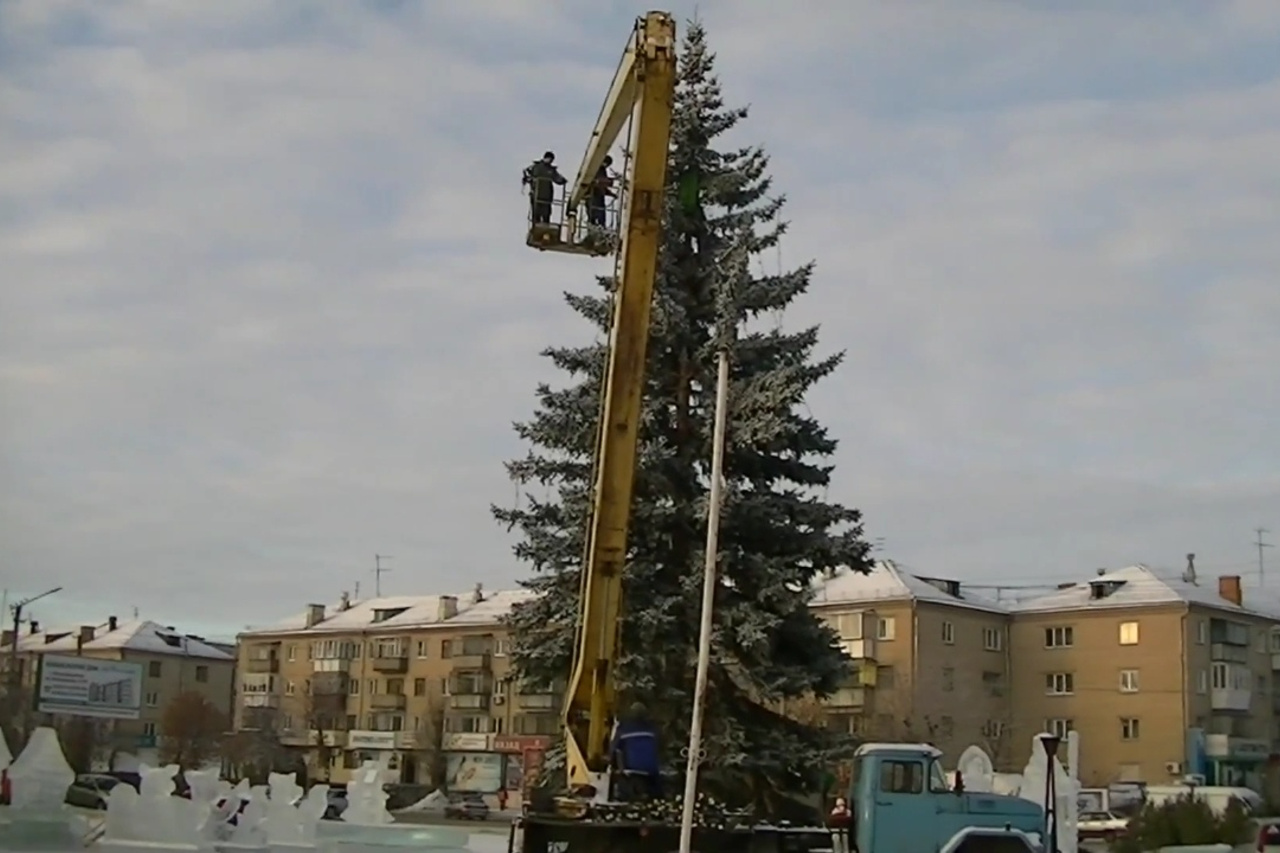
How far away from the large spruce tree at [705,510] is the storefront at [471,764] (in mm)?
53983

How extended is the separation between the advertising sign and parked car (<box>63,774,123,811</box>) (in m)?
23.9

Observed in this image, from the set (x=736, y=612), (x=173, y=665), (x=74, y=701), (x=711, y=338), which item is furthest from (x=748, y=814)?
(x=173, y=665)

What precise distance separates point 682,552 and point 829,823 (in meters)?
7.48

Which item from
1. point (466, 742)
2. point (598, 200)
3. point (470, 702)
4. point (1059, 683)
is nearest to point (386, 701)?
point (470, 702)

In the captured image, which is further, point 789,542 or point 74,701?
point 74,701

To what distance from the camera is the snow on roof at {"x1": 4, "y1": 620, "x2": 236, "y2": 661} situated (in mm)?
97188

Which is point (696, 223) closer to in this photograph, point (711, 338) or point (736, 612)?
point (711, 338)

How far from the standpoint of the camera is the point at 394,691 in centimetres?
8912

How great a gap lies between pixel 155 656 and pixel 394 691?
18.4 m

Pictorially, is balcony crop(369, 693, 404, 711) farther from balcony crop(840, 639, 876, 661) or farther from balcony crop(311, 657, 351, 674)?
balcony crop(840, 639, 876, 661)

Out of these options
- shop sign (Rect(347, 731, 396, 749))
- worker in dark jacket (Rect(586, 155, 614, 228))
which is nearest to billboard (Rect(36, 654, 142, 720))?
shop sign (Rect(347, 731, 396, 749))

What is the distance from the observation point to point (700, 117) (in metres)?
26.8

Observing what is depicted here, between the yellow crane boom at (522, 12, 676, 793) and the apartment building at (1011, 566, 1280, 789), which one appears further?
the apartment building at (1011, 566, 1280, 789)

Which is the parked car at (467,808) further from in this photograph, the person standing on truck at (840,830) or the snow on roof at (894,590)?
the person standing on truck at (840,830)
